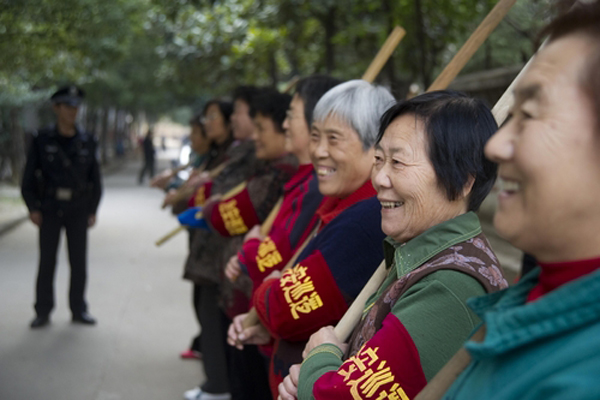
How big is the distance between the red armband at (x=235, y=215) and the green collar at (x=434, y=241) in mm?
1909

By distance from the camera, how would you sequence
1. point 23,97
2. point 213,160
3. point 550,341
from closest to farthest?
point 550,341, point 213,160, point 23,97

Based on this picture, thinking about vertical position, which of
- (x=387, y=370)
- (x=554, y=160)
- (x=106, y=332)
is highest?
(x=554, y=160)

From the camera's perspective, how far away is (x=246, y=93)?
420 centimetres

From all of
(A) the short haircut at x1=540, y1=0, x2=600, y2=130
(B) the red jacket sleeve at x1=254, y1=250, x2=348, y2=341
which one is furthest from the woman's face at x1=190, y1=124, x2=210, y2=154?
(A) the short haircut at x1=540, y1=0, x2=600, y2=130

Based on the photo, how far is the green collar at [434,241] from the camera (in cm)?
157

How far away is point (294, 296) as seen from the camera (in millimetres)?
2100

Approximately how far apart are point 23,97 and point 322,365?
14.9 meters

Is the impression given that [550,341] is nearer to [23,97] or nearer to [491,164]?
[491,164]

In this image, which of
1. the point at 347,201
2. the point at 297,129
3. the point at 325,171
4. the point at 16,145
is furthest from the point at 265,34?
the point at 16,145

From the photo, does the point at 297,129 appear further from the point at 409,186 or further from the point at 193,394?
the point at 193,394

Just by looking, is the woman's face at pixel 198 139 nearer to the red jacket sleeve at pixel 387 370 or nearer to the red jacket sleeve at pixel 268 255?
the red jacket sleeve at pixel 268 255

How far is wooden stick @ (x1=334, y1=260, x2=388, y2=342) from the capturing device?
179cm

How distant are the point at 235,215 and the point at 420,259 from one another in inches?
79.8

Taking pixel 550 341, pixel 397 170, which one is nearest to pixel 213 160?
pixel 397 170
